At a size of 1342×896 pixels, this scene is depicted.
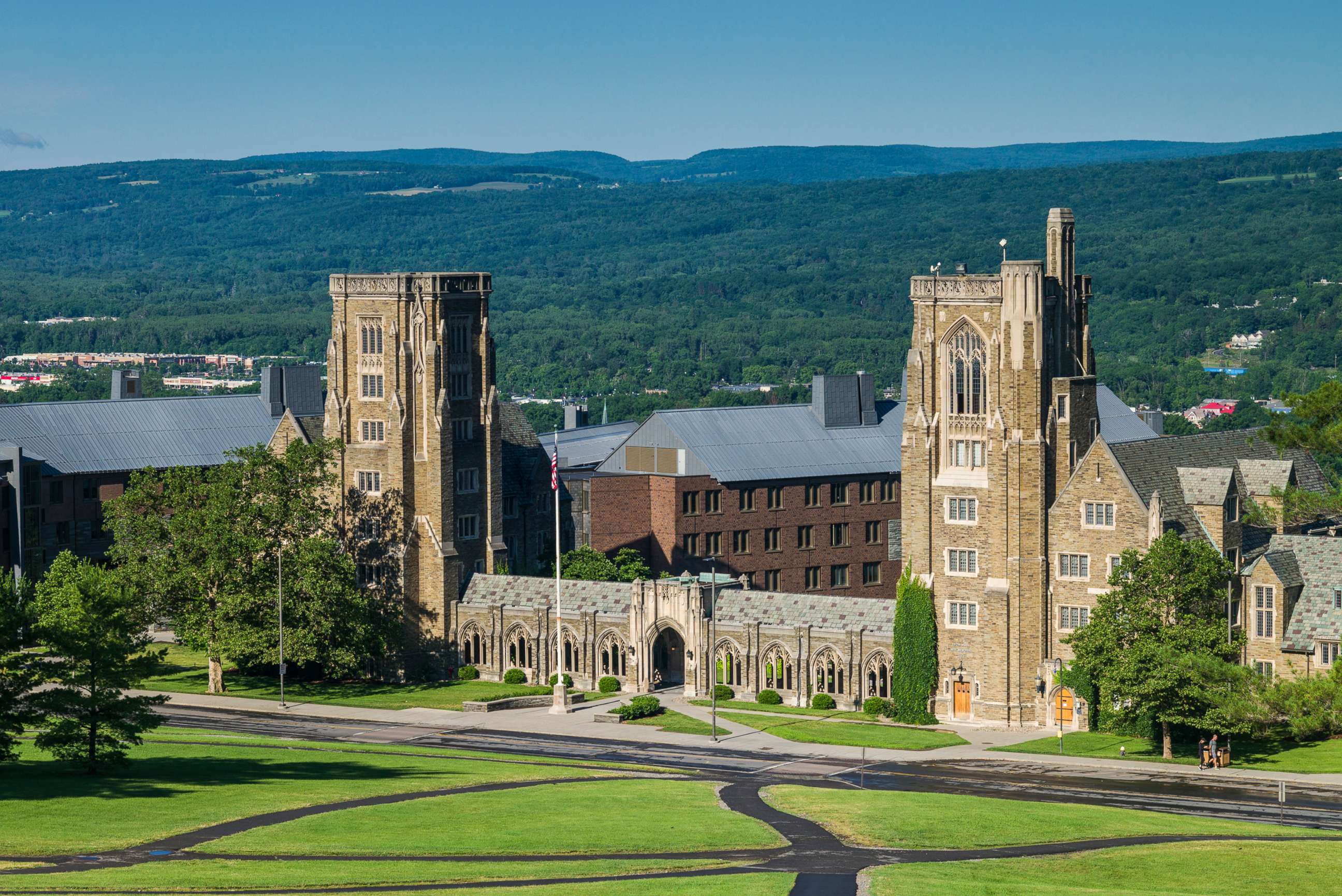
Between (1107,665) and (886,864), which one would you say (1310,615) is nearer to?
(1107,665)

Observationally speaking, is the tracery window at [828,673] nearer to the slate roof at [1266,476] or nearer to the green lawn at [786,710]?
the green lawn at [786,710]

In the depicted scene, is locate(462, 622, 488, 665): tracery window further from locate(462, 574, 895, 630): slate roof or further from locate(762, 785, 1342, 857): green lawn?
locate(762, 785, 1342, 857): green lawn

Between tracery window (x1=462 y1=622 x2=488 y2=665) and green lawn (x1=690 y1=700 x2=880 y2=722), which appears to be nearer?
green lawn (x1=690 y1=700 x2=880 y2=722)

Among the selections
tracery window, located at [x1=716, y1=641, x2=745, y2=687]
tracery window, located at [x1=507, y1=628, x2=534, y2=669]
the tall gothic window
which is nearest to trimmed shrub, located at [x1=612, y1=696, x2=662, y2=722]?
tracery window, located at [x1=716, y1=641, x2=745, y2=687]

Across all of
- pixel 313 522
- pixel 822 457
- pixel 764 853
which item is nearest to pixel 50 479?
pixel 313 522

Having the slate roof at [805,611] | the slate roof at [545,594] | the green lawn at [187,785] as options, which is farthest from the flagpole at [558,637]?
the green lawn at [187,785]
